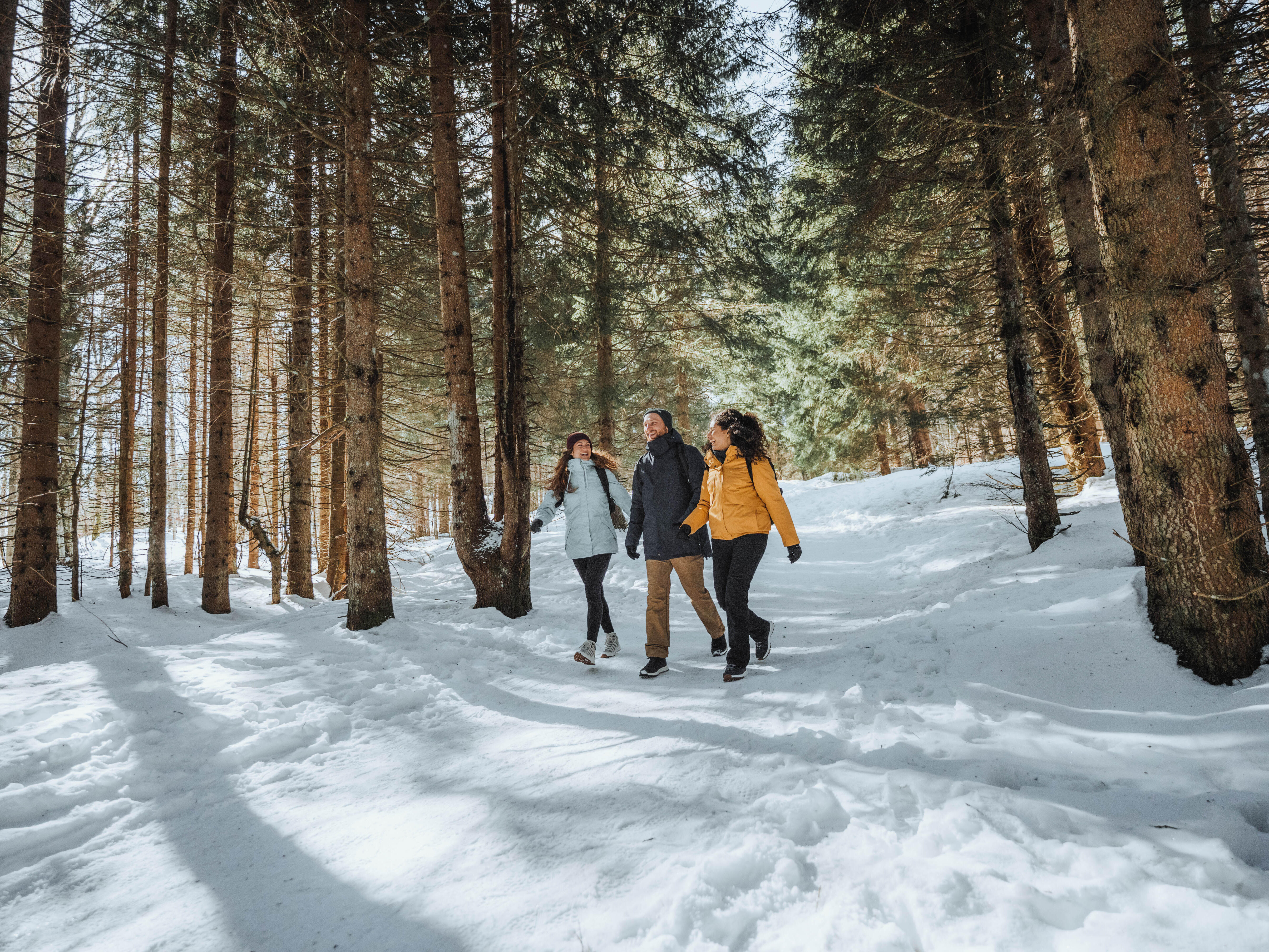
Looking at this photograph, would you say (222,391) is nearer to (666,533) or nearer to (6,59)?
(6,59)

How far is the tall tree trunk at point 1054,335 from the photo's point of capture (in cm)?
702

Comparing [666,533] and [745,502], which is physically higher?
[745,502]

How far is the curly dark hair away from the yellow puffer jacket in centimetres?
5

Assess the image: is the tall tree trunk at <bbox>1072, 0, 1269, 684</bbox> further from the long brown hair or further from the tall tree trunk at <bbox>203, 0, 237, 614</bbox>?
the tall tree trunk at <bbox>203, 0, 237, 614</bbox>

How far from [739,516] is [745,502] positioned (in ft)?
0.42

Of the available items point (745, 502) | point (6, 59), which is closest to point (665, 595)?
point (745, 502)

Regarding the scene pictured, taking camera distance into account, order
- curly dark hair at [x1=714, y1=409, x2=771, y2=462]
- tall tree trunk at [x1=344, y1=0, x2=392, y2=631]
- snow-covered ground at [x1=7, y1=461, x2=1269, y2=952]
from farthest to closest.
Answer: tall tree trunk at [x1=344, y1=0, x2=392, y2=631], curly dark hair at [x1=714, y1=409, x2=771, y2=462], snow-covered ground at [x1=7, y1=461, x2=1269, y2=952]

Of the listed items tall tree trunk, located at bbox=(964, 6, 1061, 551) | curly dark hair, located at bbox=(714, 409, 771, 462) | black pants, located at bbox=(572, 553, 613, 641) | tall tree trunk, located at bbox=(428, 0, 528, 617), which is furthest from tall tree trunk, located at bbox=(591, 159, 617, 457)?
tall tree trunk, located at bbox=(964, 6, 1061, 551)

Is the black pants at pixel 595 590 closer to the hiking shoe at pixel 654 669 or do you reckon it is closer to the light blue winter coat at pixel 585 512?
the light blue winter coat at pixel 585 512

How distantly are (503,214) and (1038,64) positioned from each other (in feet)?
20.1

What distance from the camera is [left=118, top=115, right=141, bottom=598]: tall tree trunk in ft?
32.6

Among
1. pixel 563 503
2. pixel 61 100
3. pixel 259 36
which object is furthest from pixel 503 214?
pixel 61 100

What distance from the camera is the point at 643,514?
16.5ft

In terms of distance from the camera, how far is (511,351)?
6871 millimetres
